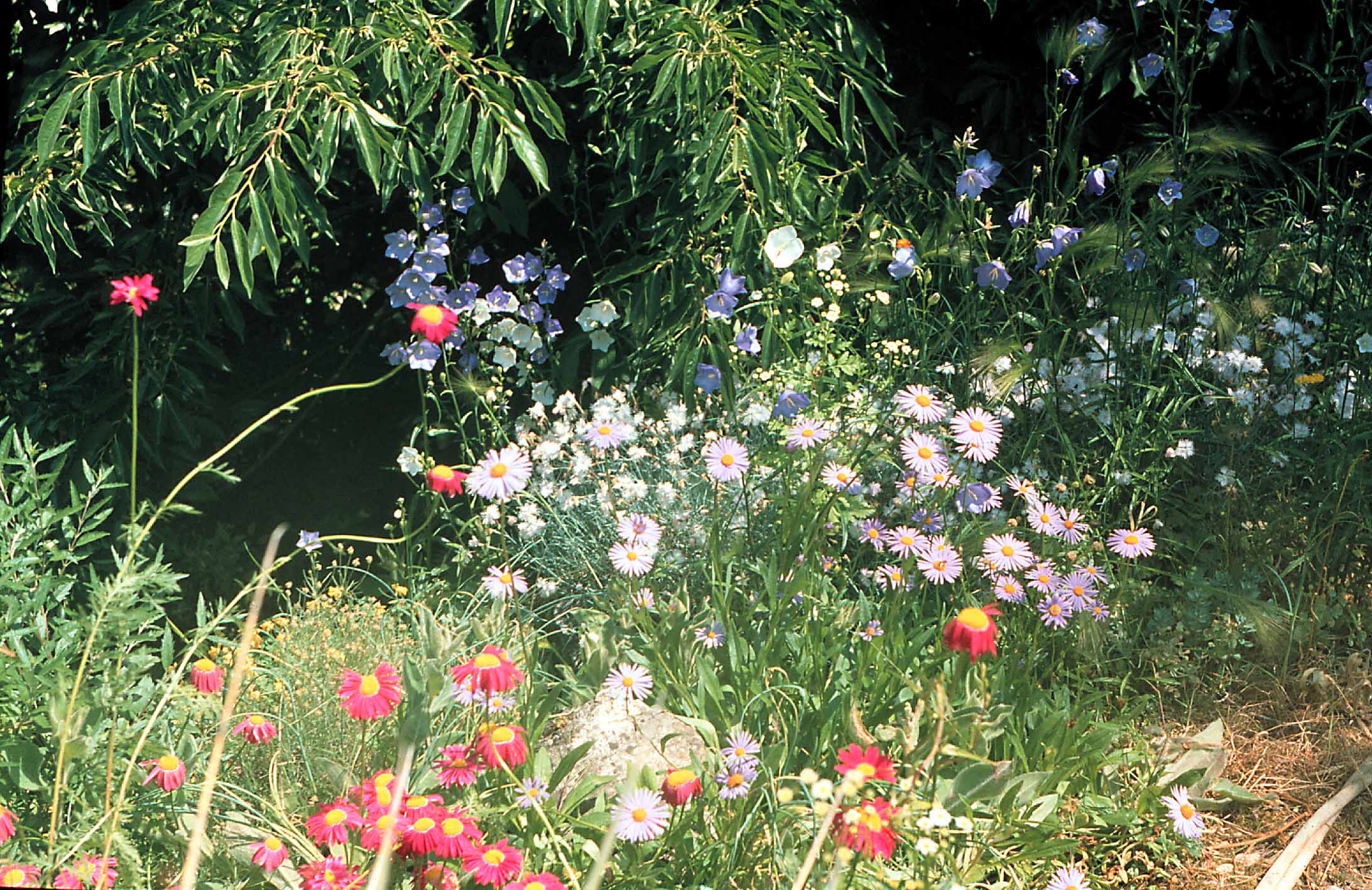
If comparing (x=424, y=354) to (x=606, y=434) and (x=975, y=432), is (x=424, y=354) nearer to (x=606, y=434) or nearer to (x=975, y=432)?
(x=606, y=434)

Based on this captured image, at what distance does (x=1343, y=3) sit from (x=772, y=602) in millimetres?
2242

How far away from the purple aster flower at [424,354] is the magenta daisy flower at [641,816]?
3.80ft

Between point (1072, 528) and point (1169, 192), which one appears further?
point (1169, 192)

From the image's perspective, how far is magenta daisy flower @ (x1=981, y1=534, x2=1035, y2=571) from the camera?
6.73 ft

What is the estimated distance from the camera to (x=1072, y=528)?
2209 mm

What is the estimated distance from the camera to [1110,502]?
264cm

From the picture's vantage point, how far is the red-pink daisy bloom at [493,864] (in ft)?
4.54

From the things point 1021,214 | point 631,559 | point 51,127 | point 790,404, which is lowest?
point 631,559

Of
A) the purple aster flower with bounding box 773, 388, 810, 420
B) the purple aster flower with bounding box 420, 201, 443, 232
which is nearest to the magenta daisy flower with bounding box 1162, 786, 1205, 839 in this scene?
the purple aster flower with bounding box 773, 388, 810, 420

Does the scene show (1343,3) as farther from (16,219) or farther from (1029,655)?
(16,219)

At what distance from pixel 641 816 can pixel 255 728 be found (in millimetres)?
561

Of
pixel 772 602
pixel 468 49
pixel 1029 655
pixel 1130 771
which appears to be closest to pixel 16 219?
pixel 468 49

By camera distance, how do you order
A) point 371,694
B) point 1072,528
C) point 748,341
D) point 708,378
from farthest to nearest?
point 748,341, point 708,378, point 1072,528, point 371,694

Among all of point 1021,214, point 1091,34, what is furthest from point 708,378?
point 1091,34
